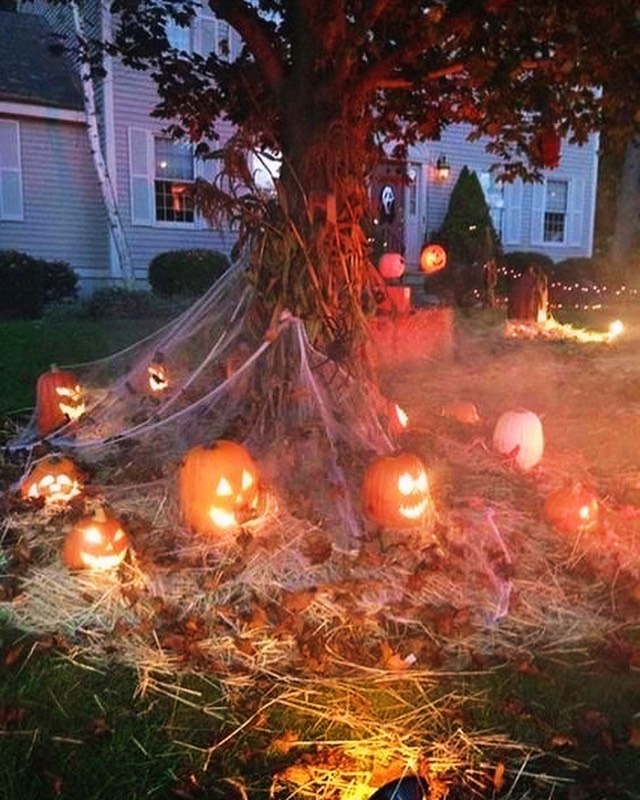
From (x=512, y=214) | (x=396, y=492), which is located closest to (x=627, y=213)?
(x=512, y=214)

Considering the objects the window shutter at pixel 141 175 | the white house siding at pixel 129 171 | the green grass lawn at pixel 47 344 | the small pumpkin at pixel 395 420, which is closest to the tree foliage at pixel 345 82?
the small pumpkin at pixel 395 420

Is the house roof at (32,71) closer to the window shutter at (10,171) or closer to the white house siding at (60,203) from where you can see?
the white house siding at (60,203)

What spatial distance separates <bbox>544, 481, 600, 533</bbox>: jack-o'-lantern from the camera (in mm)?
3857

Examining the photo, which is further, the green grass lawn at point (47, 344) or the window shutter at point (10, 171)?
the window shutter at point (10, 171)

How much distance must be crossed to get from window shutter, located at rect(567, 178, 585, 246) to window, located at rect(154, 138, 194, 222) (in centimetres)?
1091

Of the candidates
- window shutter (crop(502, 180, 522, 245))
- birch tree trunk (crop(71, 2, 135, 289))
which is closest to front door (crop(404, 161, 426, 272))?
window shutter (crop(502, 180, 522, 245))

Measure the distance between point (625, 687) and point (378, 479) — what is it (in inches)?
54.2

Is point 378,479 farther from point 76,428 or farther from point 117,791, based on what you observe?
point 76,428

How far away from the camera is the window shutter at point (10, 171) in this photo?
598 inches

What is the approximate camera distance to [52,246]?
15.8 metres

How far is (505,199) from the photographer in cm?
2061

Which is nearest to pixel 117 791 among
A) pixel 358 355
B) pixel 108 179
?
pixel 358 355

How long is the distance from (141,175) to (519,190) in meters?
10.1

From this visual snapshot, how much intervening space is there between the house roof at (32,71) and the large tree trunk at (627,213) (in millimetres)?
14668
